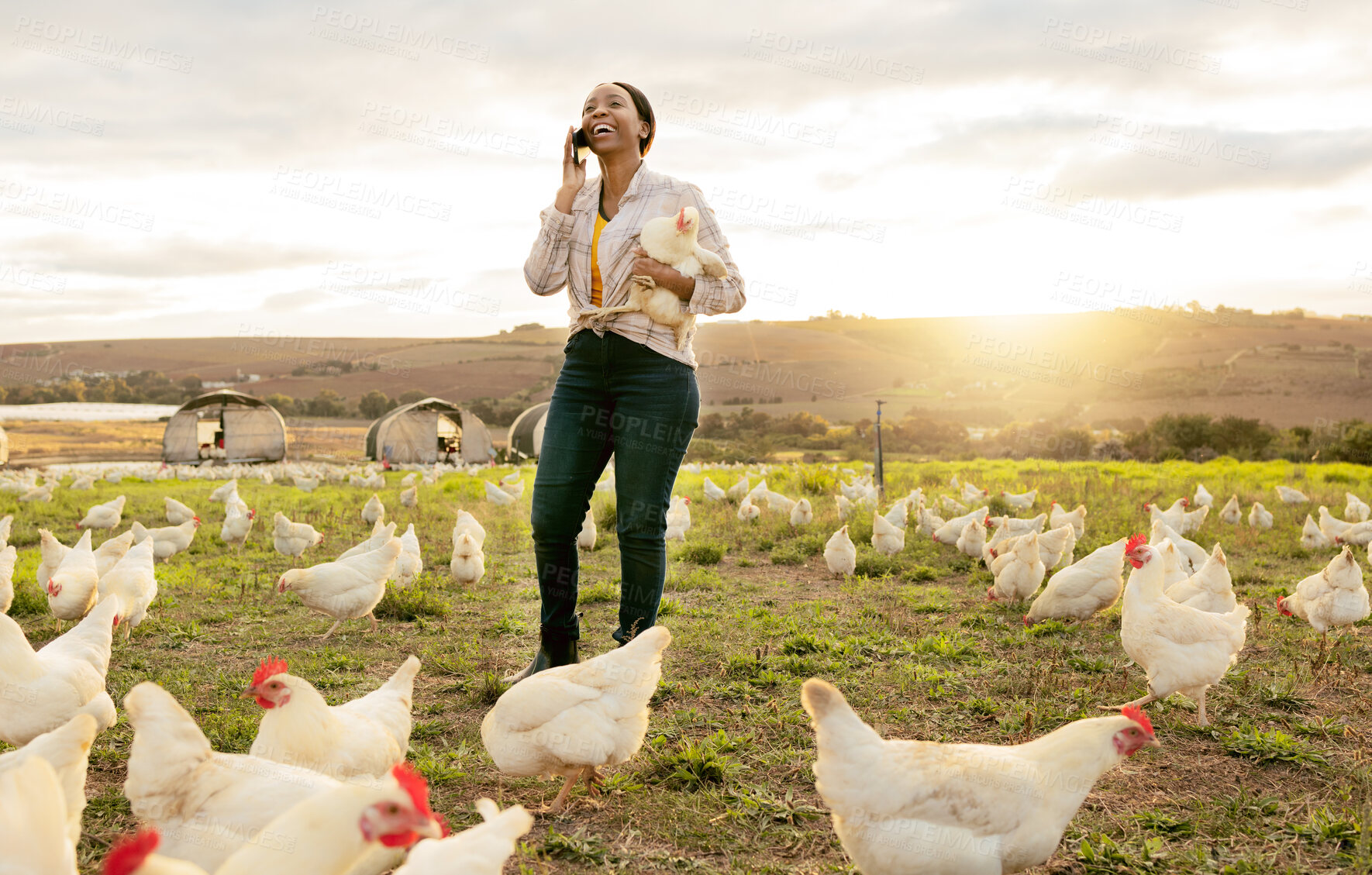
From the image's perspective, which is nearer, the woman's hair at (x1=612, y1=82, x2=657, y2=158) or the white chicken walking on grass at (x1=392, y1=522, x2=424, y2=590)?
the woman's hair at (x1=612, y1=82, x2=657, y2=158)

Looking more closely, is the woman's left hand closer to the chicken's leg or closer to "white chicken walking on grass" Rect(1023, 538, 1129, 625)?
the chicken's leg

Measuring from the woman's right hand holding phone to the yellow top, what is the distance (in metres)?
A: 0.15

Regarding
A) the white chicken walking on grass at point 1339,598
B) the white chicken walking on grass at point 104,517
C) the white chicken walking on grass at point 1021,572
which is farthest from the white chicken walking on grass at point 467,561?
the white chicken walking on grass at point 1339,598

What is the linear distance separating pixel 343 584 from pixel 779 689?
332 cm

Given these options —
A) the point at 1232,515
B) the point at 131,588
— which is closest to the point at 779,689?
the point at 131,588

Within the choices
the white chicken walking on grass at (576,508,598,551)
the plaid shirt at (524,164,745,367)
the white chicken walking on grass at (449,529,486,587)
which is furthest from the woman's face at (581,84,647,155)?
the white chicken walking on grass at (576,508,598,551)

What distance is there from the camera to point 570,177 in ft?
11.8

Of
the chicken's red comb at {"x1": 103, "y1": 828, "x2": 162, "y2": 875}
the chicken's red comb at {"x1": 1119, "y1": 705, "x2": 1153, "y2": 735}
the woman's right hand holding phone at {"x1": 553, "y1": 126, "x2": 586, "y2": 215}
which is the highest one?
the woman's right hand holding phone at {"x1": 553, "y1": 126, "x2": 586, "y2": 215}

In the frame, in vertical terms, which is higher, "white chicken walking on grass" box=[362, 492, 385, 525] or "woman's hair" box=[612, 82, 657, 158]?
"woman's hair" box=[612, 82, 657, 158]

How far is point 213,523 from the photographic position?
10.4 meters

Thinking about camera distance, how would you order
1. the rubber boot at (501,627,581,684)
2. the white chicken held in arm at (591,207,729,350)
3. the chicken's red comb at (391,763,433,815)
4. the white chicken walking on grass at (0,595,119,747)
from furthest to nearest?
the rubber boot at (501,627,581,684) → the white chicken held in arm at (591,207,729,350) → the white chicken walking on grass at (0,595,119,747) → the chicken's red comb at (391,763,433,815)

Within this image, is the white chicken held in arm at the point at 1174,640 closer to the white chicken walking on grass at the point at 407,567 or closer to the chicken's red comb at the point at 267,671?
the chicken's red comb at the point at 267,671

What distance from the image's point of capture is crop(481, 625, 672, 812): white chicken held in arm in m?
2.86

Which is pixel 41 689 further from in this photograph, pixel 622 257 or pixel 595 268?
pixel 622 257
